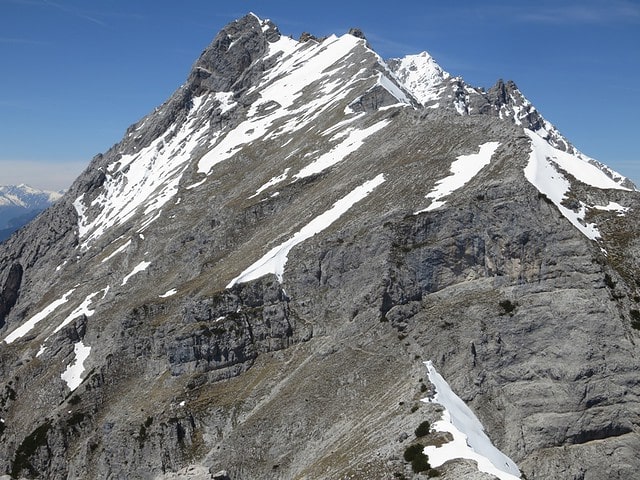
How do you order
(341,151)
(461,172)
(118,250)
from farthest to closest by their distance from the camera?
(118,250)
(341,151)
(461,172)

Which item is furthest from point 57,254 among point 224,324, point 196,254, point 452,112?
point 452,112

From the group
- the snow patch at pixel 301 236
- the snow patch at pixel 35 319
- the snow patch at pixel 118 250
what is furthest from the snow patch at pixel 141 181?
the snow patch at pixel 301 236

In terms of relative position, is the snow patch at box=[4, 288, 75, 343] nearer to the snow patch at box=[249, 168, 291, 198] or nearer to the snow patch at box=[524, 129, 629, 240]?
the snow patch at box=[249, 168, 291, 198]

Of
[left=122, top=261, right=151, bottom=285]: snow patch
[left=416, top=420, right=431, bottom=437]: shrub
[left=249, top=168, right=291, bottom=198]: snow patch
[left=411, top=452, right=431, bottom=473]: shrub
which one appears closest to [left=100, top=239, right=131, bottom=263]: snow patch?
[left=122, top=261, right=151, bottom=285]: snow patch

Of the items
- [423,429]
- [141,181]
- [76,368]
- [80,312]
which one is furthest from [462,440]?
[141,181]

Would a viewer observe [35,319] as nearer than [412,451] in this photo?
No

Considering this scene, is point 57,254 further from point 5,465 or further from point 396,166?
point 396,166

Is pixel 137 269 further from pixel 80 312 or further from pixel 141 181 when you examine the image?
pixel 141 181
